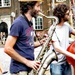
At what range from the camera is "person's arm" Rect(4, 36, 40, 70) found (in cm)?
334

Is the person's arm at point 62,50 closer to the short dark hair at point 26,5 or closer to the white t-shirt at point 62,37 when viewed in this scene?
the white t-shirt at point 62,37

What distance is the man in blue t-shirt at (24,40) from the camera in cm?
338

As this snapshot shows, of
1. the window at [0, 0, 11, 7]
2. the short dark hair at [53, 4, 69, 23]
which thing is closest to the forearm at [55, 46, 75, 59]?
the short dark hair at [53, 4, 69, 23]

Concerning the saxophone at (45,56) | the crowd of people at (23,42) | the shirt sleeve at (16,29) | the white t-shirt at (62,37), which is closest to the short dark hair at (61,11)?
the white t-shirt at (62,37)

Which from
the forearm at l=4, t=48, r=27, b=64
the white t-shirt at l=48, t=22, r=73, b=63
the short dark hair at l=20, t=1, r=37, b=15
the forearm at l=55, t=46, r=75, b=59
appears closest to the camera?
the forearm at l=4, t=48, r=27, b=64

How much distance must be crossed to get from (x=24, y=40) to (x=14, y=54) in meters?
Answer: 0.20

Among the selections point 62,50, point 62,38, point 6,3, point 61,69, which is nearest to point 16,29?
point 62,50

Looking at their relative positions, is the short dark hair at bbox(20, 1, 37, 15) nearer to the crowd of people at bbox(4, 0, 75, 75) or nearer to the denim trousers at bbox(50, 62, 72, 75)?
the crowd of people at bbox(4, 0, 75, 75)

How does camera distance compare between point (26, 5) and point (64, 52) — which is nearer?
point (26, 5)

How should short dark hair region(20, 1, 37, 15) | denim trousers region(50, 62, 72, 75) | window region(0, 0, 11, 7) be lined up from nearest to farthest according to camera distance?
1. short dark hair region(20, 1, 37, 15)
2. denim trousers region(50, 62, 72, 75)
3. window region(0, 0, 11, 7)

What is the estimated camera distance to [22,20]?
3.44 meters

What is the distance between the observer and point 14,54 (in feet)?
11.0

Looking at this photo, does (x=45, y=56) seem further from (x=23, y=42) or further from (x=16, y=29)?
(x=16, y=29)

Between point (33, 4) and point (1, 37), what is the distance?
33743mm
